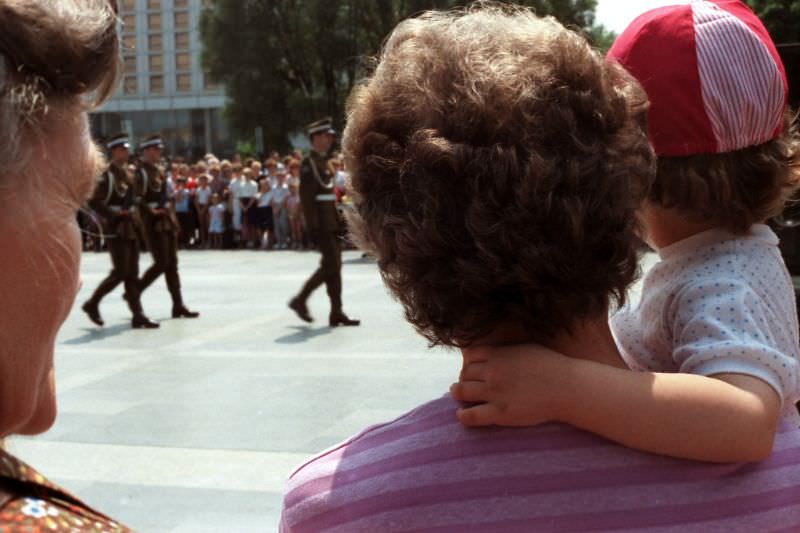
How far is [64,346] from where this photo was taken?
29.9ft

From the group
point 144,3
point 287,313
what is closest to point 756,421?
point 287,313

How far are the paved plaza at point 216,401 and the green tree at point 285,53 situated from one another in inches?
1220

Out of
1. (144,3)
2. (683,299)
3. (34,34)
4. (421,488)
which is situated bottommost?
(421,488)

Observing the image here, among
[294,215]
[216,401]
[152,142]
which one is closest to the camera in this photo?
[216,401]

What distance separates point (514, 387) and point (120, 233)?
10028 millimetres

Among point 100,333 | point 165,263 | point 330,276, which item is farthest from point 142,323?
point 330,276

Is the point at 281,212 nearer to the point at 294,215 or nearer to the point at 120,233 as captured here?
the point at 294,215

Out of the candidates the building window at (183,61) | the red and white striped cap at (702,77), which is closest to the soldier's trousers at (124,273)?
the red and white striped cap at (702,77)

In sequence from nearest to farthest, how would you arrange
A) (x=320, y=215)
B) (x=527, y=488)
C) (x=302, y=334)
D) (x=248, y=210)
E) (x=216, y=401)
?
(x=527, y=488) → (x=216, y=401) → (x=302, y=334) → (x=320, y=215) → (x=248, y=210)

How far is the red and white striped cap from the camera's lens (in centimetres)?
118

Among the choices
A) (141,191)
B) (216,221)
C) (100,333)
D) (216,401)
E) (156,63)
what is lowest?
(216,221)

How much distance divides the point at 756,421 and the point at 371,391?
217 inches

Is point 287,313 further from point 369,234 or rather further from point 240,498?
point 369,234

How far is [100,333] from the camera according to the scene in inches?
390
